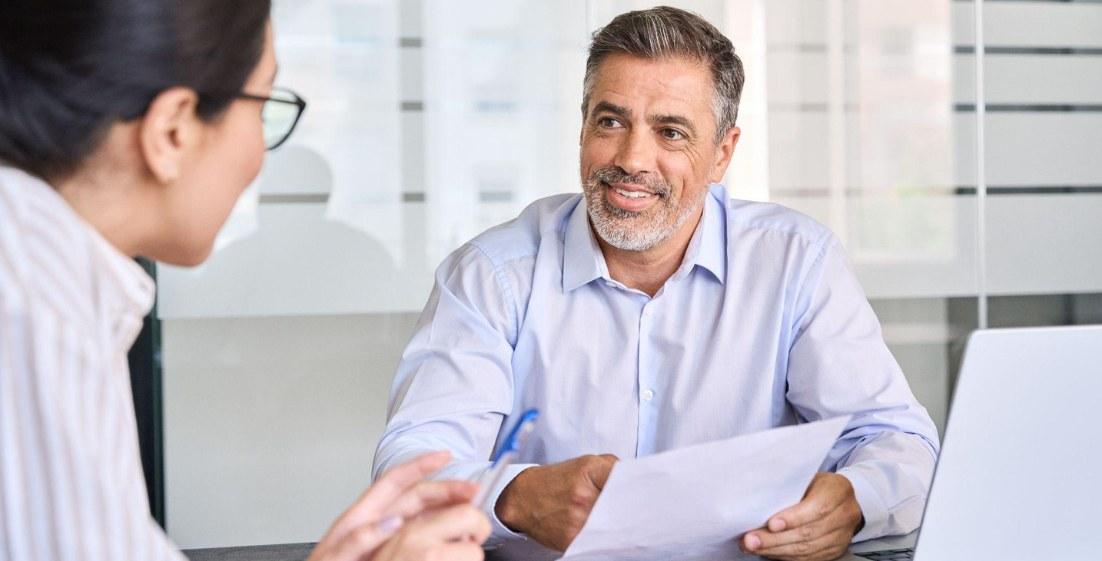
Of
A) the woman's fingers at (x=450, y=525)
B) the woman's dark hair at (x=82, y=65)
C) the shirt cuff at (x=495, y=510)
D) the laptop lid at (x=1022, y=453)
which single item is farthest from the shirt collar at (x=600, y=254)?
the woman's dark hair at (x=82, y=65)

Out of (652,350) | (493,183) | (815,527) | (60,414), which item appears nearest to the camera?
(60,414)

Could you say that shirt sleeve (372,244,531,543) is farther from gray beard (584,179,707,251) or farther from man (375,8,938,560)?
gray beard (584,179,707,251)

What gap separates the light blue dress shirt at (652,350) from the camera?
1.98m

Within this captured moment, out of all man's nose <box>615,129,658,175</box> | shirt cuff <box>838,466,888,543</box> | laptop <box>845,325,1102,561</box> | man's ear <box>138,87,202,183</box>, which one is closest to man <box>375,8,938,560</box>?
man's nose <box>615,129,658,175</box>

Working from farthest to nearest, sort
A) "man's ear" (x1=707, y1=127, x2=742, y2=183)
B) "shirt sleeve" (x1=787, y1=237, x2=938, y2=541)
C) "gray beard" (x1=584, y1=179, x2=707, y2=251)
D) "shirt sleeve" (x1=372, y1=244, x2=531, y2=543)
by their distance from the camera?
"man's ear" (x1=707, y1=127, x2=742, y2=183) < "gray beard" (x1=584, y1=179, x2=707, y2=251) < "shirt sleeve" (x1=372, y1=244, x2=531, y2=543) < "shirt sleeve" (x1=787, y1=237, x2=938, y2=541)

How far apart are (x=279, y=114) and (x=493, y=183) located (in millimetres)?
2982

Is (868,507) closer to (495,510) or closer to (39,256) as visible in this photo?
(495,510)

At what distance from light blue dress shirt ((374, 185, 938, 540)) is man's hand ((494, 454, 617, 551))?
267 millimetres

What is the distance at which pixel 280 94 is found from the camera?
1.10 meters

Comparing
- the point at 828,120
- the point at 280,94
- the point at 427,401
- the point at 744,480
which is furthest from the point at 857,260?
the point at 280,94

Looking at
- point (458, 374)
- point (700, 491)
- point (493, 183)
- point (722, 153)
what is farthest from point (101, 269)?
point (493, 183)

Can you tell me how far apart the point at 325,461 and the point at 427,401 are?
2246 millimetres

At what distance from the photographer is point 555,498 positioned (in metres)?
1.60

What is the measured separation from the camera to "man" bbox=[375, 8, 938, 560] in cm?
198
